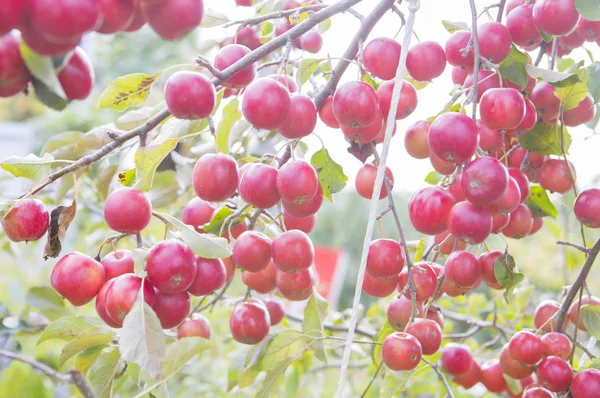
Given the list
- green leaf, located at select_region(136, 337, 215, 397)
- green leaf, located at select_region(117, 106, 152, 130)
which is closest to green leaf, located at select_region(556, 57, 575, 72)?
green leaf, located at select_region(117, 106, 152, 130)

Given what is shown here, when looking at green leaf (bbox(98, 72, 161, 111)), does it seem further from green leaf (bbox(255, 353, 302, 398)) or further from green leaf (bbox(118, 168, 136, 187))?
green leaf (bbox(255, 353, 302, 398))

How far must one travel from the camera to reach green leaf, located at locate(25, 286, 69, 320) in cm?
106

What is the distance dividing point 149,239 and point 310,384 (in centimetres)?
81

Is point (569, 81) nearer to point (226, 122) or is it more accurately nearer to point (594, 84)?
point (594, 84)

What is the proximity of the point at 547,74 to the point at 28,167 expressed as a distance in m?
0.62

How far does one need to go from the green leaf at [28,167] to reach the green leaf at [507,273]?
0.56m

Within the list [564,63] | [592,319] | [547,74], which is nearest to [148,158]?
[547,74]

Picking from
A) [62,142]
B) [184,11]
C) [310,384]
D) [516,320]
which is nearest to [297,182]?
[184,11]

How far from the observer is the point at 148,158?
66cm

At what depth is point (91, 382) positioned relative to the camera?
0.74 meters

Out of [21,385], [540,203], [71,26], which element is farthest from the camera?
[540,203]

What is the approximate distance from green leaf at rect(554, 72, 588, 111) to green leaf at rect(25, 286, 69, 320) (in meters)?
0.87

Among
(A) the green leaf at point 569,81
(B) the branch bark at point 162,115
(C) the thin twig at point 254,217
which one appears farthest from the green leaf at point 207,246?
(A) the green leaf at point 569,81

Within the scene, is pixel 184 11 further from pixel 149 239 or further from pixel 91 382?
pixel 149 239
